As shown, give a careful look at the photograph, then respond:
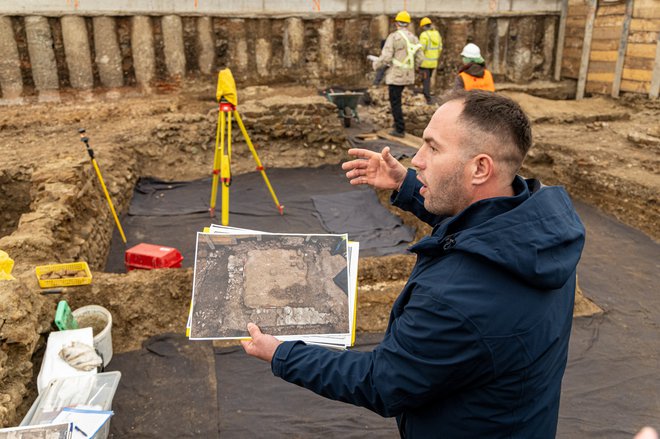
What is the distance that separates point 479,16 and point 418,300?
14.8 metres

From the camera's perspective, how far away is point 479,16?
576 inches

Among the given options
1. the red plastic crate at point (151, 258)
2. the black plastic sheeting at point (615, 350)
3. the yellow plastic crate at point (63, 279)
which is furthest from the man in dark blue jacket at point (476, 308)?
the red plastic crate at point (151, 258)

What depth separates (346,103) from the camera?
11.3m

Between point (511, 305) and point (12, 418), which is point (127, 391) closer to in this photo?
point (12, 418)

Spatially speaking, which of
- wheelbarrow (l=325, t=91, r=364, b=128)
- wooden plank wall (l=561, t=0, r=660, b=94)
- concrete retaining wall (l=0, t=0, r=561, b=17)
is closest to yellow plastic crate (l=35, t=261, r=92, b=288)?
wheelbarrow (l=325, t=91, r=364, b=128)

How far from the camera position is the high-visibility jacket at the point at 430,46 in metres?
12.5

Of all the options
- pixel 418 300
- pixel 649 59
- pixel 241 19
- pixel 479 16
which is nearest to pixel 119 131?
A: pixel 241 19

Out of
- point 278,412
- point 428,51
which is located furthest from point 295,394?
point 428,51

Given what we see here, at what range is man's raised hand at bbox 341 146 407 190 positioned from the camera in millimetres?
2436

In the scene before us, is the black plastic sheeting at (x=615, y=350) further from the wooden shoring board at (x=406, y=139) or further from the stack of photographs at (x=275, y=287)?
the wooden shoring board at (x=406, y=139)

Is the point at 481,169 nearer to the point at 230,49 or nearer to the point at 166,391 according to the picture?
the point at 166,391

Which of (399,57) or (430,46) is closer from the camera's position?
(399,57)

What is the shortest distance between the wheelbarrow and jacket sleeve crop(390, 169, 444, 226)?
887 centimetres

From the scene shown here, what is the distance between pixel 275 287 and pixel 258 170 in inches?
290
